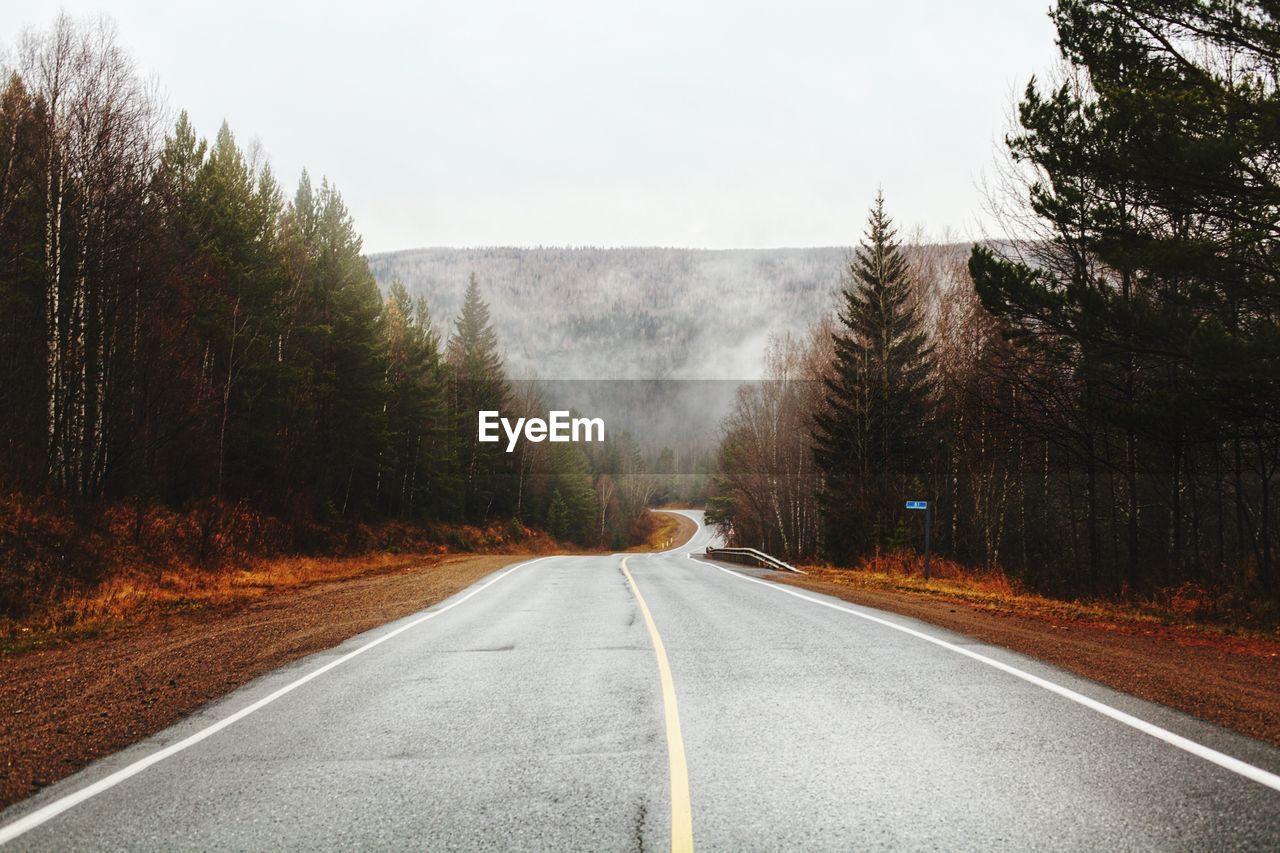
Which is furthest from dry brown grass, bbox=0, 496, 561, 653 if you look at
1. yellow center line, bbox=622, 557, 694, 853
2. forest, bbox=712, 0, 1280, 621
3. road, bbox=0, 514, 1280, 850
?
forest, bbox=712, 0, 1280, 621

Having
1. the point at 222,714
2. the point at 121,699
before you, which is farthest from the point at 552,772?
the point at 121,699

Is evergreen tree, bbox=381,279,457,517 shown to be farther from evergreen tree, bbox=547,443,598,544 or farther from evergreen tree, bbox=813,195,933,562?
evergreen tree, bbox=813,195,933,562

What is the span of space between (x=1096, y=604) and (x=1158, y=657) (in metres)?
7.25

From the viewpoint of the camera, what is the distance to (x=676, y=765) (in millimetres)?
4602

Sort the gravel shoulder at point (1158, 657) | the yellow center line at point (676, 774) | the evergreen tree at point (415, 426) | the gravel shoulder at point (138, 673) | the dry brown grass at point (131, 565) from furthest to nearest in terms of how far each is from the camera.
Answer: the evergreen tree at point (415, 426) < the dry brown grass at point (131, 565) < the gravel shoulder at point (1158, 657) < the gravel shoulder at point (138, 673) < the yellow center line at point (676, 774)

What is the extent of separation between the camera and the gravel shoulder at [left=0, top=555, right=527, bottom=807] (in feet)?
17.5

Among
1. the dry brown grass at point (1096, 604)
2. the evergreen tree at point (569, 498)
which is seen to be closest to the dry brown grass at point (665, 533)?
the evergreen tree at point (569, 498)

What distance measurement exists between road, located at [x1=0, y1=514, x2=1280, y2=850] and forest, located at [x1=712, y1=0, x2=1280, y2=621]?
7110 mm

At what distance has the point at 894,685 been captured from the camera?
6.67m

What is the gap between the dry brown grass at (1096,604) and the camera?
1144 cm

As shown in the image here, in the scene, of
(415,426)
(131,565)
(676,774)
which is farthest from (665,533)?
(676,774)

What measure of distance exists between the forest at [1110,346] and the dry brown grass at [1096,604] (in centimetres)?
31

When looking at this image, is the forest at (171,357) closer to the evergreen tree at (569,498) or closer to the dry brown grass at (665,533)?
the evergreen tree at (569,498)
